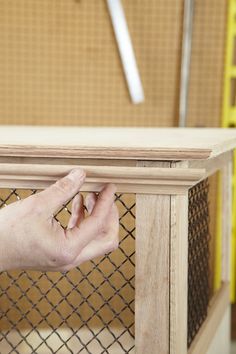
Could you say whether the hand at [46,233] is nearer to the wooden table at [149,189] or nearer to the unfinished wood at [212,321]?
the wooden table at [149,189]

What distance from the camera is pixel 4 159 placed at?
35.2 inches

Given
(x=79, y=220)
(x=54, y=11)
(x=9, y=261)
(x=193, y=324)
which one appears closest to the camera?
(x=9, y=261)

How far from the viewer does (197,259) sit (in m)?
1.21

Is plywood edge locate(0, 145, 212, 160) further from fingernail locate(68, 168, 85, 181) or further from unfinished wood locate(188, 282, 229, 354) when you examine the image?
unfinished wood locate(188, 282, 229, 354)

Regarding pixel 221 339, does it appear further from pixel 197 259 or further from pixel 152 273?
pixel 152 273

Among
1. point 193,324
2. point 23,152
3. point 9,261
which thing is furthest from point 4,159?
point 193,324

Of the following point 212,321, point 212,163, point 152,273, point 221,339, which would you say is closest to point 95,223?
point 152,273

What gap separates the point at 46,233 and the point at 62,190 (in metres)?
0.06

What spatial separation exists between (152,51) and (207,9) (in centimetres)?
29

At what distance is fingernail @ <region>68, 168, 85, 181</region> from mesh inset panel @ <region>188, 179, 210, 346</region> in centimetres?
26

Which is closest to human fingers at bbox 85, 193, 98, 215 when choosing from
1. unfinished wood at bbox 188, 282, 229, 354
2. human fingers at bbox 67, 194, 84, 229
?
human fingers at bbox 67, 194, 84, 229

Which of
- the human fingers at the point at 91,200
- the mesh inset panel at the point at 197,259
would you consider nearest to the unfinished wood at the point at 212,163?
the mesh inset panel at the point at 197,259

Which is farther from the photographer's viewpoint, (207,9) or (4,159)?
(207,9)

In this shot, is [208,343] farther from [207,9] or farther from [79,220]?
[207,9]
